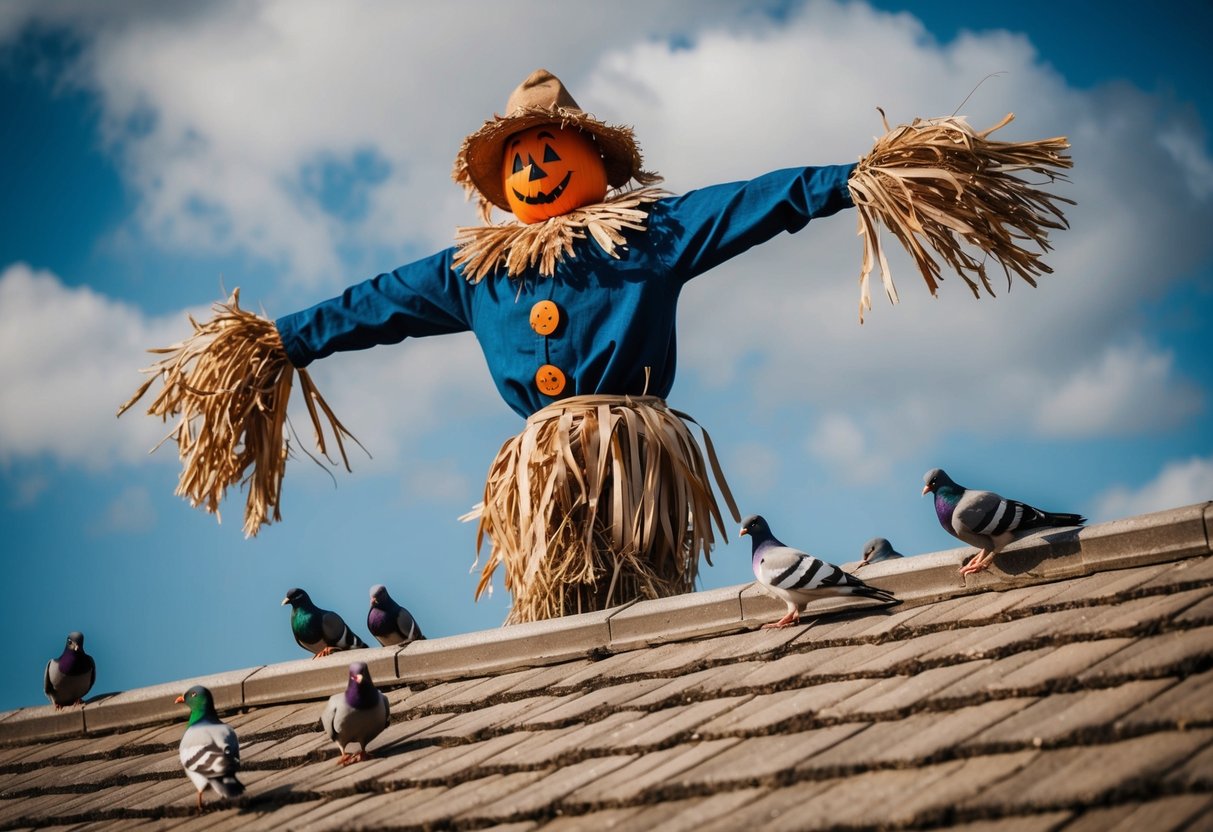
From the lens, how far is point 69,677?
16.6 ft

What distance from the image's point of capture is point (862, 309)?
11.5 ft

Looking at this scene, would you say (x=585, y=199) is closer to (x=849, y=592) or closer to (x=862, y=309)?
(x=862, y=309)

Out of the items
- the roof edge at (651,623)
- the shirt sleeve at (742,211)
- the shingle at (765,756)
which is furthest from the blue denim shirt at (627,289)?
the shingle at (765,756)

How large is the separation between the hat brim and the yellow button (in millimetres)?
555

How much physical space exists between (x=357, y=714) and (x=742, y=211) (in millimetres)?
1729

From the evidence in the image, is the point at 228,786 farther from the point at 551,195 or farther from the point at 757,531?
the point at 551,195

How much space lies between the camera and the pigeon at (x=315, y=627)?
550 centimetres

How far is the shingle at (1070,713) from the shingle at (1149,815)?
0.85 feet

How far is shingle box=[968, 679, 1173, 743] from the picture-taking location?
196 centimetres

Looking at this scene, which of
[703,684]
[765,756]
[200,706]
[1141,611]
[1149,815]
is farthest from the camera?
[200,706]

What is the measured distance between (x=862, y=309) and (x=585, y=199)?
3.44 ft

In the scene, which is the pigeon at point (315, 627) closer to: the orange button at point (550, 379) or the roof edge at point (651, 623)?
the roof edge at point (651, 623)

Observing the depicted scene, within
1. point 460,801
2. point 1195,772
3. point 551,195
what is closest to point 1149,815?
point 1195,772

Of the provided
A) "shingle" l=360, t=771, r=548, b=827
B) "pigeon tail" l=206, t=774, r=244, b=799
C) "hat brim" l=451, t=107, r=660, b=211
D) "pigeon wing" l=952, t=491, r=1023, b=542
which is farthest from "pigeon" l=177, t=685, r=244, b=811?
"hat brim" l=451, t=107, r=660, b=211
